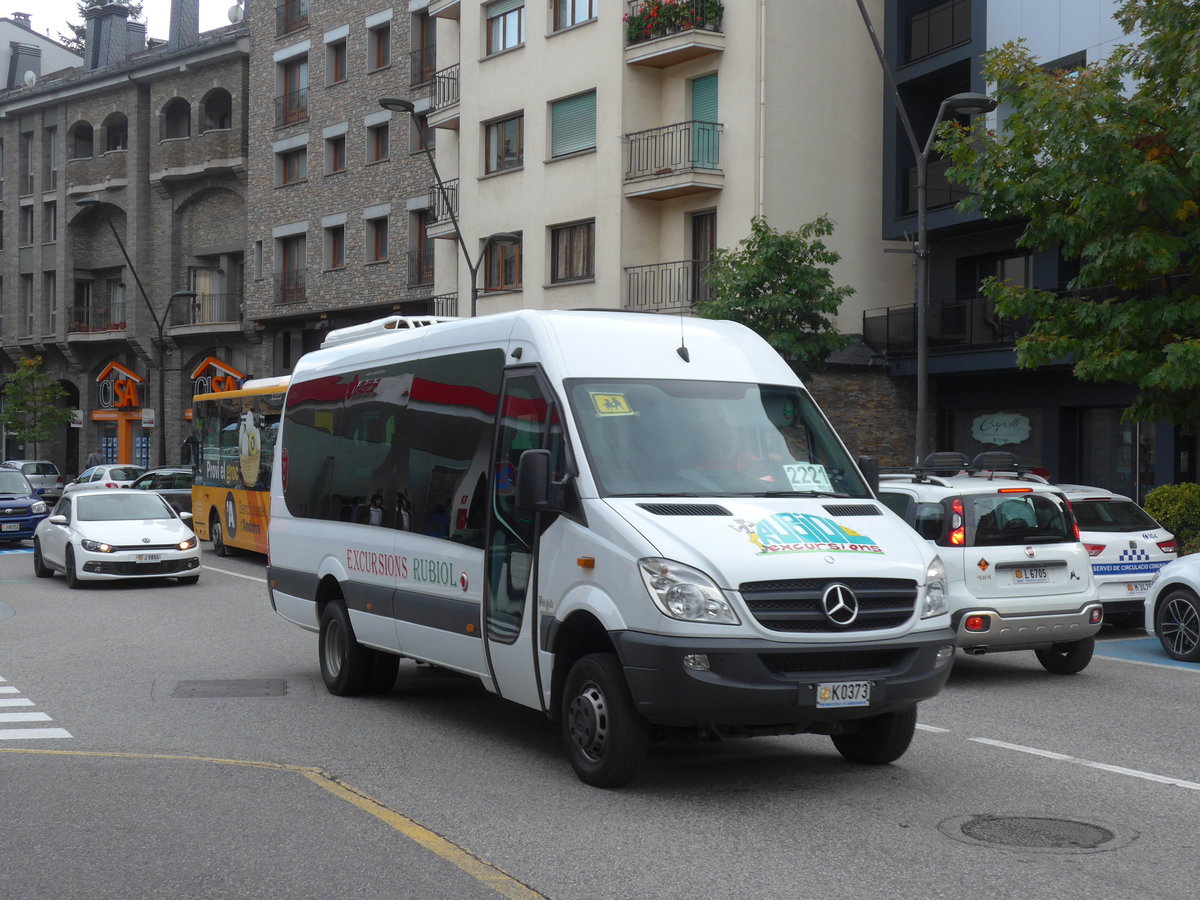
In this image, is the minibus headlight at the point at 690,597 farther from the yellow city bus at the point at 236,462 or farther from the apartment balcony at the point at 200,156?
the apartment balcony at the point at 200,156

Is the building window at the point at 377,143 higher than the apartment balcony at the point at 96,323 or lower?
higher

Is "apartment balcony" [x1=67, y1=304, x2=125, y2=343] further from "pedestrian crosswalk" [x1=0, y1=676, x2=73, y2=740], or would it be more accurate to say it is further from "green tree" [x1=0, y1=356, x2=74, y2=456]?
"pedestrian crosswalk" [x1=0, y1=676, x2=73, y2=740]

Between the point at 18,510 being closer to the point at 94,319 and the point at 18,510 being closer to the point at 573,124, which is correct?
the point at 573,124

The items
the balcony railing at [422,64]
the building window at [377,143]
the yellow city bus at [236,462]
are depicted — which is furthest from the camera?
the building window at [377,143]

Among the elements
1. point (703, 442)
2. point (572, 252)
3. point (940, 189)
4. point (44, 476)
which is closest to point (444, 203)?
point (572, 252)

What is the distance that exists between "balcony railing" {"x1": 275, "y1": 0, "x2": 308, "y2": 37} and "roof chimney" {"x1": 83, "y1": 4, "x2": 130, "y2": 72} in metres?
17.3

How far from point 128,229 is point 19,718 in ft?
156

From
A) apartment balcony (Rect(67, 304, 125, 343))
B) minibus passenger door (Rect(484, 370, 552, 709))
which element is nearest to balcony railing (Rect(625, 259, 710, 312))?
minibus passenger door (Rect(484, 370, 552, 709))

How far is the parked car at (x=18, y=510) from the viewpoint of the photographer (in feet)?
99.6

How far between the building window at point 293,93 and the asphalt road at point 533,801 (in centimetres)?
3731

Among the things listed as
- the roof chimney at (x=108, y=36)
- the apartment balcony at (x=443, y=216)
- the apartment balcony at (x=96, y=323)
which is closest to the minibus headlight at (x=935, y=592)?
the apartment balcony at (x=443, y=216)

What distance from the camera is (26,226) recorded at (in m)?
61.8

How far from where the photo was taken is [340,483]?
11398mm

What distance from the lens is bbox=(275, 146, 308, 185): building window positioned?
47156mm
